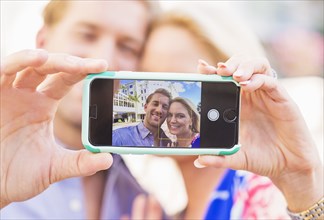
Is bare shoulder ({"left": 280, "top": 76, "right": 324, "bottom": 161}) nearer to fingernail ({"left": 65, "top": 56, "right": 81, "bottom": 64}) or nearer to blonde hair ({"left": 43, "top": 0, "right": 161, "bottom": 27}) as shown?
blonde hair ({"left": 43, "top": 0, "right": 161, "bottom": 27})

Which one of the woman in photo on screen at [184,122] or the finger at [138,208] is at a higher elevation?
the woman in photo on screen at [184,122]

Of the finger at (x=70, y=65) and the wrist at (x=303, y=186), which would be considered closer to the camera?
the finger at (x=70, y=65)

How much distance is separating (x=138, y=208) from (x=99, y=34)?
14.1 inches

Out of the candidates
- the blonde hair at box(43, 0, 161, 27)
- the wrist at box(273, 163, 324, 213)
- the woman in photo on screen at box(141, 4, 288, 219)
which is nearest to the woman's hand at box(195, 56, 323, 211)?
the wrist at box(273, 163, 324, 213)

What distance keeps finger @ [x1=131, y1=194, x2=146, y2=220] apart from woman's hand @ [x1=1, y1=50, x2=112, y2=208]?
0.39 metres

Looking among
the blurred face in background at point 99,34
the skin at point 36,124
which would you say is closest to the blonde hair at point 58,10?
the blurred face in background at point 99,34

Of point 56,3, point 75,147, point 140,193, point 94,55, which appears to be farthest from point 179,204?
point 56,3

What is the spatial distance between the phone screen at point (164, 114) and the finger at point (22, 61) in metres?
0.07

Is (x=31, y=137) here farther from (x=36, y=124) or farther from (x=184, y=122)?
(x=184, y=122)

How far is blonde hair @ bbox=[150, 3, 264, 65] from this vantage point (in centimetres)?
95

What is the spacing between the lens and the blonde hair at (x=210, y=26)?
948mm

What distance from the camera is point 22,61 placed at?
54 cm

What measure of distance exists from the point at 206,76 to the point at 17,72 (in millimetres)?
222

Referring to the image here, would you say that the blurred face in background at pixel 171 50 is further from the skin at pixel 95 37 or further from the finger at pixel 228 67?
the finger at pixel 228 67
